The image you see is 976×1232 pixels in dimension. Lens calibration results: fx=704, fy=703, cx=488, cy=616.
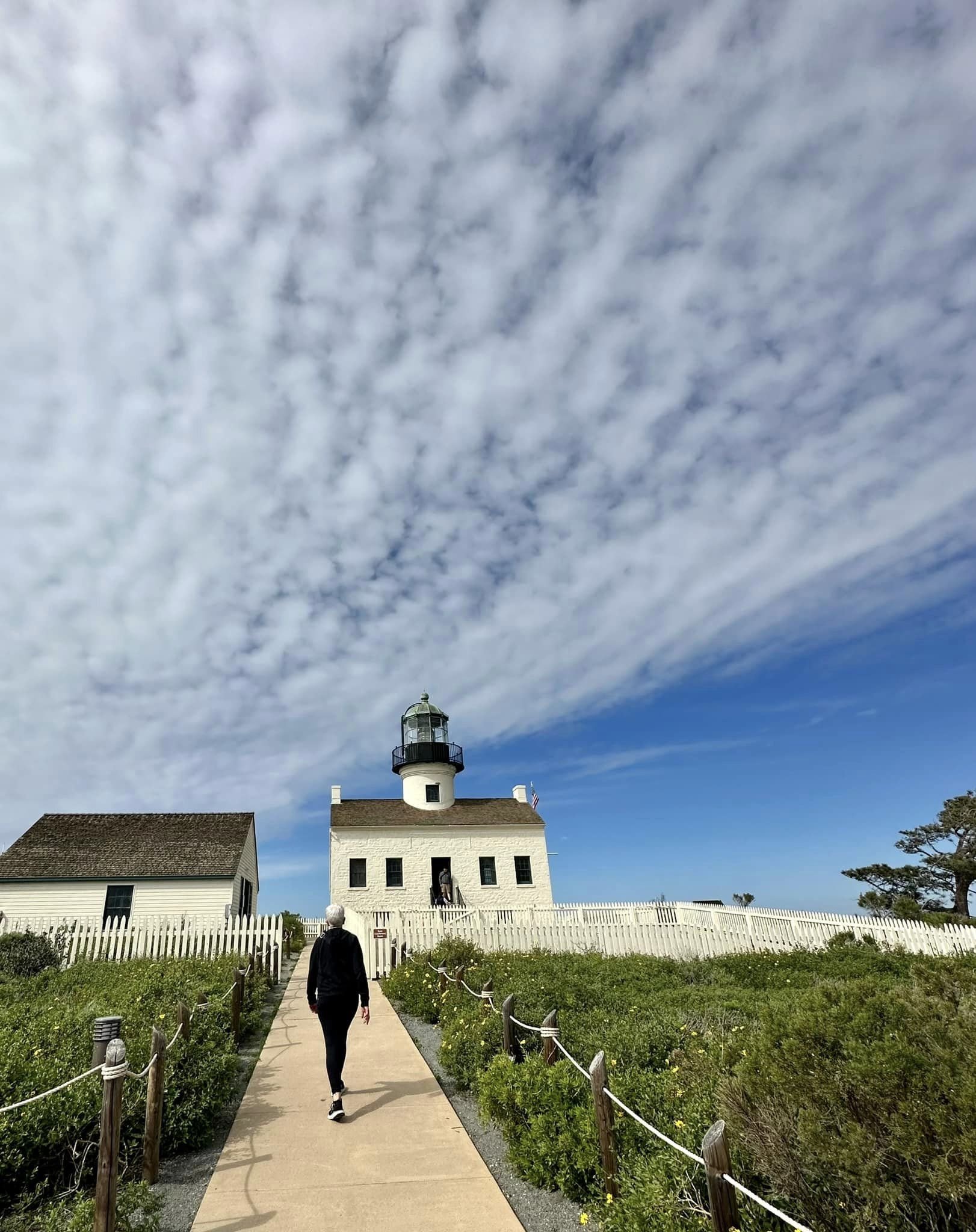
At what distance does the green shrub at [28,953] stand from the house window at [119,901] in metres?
8.97

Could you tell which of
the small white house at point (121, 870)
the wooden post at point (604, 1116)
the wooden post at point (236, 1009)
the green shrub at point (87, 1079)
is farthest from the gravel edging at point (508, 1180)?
the small white house at point (121, 870)

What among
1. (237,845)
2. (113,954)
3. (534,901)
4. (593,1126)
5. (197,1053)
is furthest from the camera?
(534,901)

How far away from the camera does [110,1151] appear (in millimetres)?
4020

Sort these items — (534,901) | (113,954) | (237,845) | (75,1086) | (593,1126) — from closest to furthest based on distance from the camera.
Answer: (593,1126), (75,1086), (113,954), (237,845), (534,901)

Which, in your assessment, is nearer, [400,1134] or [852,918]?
[400,1134]

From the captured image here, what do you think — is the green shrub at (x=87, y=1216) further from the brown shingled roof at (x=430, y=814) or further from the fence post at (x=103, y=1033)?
the brown shingled roof at (x=430, y=814)

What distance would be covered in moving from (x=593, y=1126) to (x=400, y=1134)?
209cm

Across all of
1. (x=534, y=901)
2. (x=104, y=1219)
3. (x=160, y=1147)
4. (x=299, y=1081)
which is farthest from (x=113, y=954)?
(x=534, y=901)

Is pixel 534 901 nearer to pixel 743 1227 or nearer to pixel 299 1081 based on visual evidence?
pixel 299 1081

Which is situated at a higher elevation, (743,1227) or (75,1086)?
(75,1086)

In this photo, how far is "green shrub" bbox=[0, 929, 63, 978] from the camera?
14.8 meters

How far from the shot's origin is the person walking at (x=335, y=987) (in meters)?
6.58

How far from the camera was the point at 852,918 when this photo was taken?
51.0 ft

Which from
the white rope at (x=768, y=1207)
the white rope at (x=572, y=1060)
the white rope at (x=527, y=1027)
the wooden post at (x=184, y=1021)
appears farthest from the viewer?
the wooden post at (x=184, y=1021)
